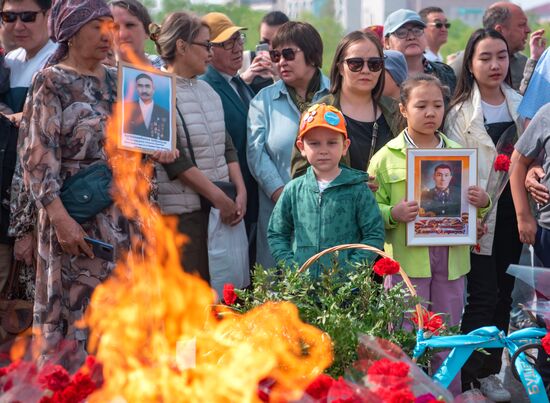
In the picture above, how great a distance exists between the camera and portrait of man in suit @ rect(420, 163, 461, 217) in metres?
5.32

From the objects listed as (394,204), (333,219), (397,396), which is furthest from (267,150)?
(397,396)

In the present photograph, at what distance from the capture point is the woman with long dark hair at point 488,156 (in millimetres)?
5891

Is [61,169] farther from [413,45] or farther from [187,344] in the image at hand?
[413,45]

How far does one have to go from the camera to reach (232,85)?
6.61 meters

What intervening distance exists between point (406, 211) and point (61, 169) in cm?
183

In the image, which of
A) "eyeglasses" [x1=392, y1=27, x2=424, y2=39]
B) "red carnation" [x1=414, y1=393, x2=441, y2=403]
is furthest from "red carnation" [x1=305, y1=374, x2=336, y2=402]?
"eyeglasses" [x1=392, y1=27, x2=424, y2=39]

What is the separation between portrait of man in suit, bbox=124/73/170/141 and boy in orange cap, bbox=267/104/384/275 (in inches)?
29.0

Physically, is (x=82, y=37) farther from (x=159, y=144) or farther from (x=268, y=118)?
(x=268, y=118)

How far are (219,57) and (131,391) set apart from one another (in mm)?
3665

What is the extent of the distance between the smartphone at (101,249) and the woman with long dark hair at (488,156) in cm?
226

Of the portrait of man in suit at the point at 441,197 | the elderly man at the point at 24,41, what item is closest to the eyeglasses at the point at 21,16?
the elderly man at the point at 24,41

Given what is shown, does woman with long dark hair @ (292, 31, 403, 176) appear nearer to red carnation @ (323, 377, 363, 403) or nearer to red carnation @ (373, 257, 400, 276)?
red carnation @ (373, 257, 400, 276)

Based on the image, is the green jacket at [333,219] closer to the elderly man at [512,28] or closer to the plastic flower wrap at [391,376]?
the plastic flower wrap at [391,376]

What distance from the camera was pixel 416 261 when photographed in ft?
17.8
